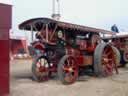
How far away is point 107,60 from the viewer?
40.4ft

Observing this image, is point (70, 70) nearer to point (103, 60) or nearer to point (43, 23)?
point (43, 23)

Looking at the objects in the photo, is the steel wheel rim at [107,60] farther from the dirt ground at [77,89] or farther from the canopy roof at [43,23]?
the dirt ground at [77,89]

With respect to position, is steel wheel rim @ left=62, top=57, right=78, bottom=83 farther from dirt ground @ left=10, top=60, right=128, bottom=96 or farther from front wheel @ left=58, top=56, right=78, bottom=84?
dirt ground @ left=10, top=60, right=128, bottom=96

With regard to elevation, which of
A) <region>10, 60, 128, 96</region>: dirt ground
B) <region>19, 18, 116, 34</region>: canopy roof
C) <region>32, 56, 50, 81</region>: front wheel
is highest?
<region>19, 18, 116, 34</region>: canopy roof

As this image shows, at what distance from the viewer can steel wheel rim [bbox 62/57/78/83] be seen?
10.4 m

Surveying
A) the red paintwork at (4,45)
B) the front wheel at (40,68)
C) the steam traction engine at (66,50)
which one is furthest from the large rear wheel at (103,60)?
the red paintwork at (4,45)

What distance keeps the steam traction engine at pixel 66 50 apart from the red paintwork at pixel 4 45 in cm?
298

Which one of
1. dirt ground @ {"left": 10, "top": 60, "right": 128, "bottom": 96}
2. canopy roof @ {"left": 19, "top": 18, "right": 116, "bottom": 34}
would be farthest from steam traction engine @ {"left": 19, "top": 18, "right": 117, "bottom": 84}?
dirt ground @ {"left": 10, "top": 60, "right": 128, "bottom": 96}

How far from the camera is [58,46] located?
1110 centimetres

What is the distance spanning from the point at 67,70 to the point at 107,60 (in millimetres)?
2421

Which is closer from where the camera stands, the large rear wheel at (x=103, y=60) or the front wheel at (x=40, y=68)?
the front wheel at (x=40, y=68)

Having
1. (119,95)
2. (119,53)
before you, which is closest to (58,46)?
(119,95)

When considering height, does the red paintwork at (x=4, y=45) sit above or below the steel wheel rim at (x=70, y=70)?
above

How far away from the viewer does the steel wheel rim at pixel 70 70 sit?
34.2ft
